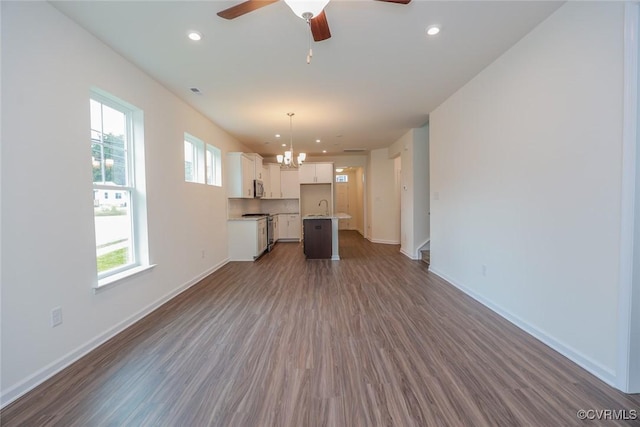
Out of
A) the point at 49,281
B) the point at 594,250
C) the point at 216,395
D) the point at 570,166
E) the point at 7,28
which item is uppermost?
the point at 7,28

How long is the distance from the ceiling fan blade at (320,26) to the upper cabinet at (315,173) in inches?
231

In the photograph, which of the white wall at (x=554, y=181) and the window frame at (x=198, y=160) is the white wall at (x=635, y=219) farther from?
the window frame at (x=198, y=160)

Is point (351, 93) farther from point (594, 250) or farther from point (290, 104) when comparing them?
point (594, 250)

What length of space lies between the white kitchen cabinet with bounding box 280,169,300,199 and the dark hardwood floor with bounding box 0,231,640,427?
5.31 meters

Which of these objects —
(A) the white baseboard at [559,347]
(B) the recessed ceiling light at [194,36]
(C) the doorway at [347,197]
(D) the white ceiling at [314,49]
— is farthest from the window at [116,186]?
(C) the doorway at [347,197]

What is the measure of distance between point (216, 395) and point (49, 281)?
1510 millimetres

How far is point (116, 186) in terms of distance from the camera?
2.74 metres

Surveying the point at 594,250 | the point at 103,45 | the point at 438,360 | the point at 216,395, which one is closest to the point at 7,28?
the point at 103,45

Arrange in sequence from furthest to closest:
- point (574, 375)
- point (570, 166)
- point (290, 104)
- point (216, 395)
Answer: point (290, 104), point (570, 166), point (574, 375), point (216, 395)

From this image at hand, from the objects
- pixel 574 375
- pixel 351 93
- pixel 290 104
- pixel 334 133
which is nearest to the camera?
pixel 574 375

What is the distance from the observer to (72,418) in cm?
A: 153

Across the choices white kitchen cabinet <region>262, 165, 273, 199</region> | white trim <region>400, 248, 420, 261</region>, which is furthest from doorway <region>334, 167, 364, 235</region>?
white trim <region>400, 248, 420, 261</region>

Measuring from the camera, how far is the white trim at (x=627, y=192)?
1.63 metres

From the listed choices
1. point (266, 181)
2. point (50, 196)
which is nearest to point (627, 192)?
point (50, 196)
